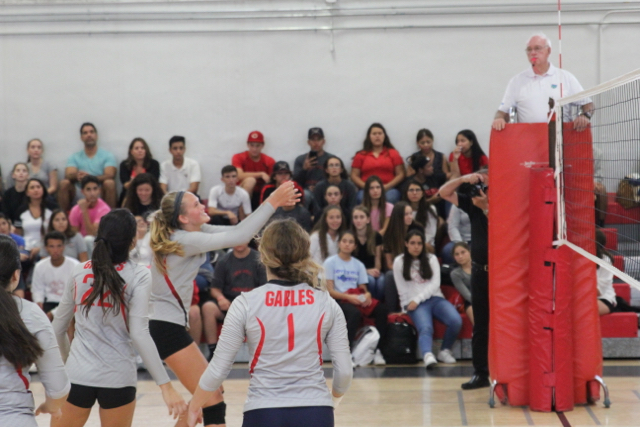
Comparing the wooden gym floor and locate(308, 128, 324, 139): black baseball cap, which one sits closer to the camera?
the wooden gym floor

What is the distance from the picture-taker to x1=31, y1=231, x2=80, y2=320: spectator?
26.8ft

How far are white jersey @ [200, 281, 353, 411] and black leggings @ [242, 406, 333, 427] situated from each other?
0.02 m

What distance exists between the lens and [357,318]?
781 cm

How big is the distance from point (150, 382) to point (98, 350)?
12.3ft

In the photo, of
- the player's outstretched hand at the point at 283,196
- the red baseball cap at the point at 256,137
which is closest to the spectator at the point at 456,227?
the red baseball cap at the point at 256,137

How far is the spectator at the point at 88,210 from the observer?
31.4 feet

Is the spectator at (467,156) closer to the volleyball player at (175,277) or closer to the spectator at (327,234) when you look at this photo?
the spectator at (327,234)

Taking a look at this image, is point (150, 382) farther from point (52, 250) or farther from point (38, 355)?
point (38, 355)

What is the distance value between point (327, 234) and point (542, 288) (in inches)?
134

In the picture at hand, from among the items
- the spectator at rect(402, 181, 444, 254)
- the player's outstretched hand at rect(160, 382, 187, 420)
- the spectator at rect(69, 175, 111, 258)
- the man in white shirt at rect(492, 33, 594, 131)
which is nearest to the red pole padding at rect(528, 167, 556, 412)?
the man in white shirt at rect(492, 33, 594, 131)

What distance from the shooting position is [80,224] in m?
9.68

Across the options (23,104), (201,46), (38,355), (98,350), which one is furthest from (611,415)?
(23,104)

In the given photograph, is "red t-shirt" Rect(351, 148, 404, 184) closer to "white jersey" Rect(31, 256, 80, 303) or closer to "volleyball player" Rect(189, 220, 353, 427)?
"white jersey" Rect(31, 256, 80, 303)

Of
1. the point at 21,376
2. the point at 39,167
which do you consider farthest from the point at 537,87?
the point at 39,167
